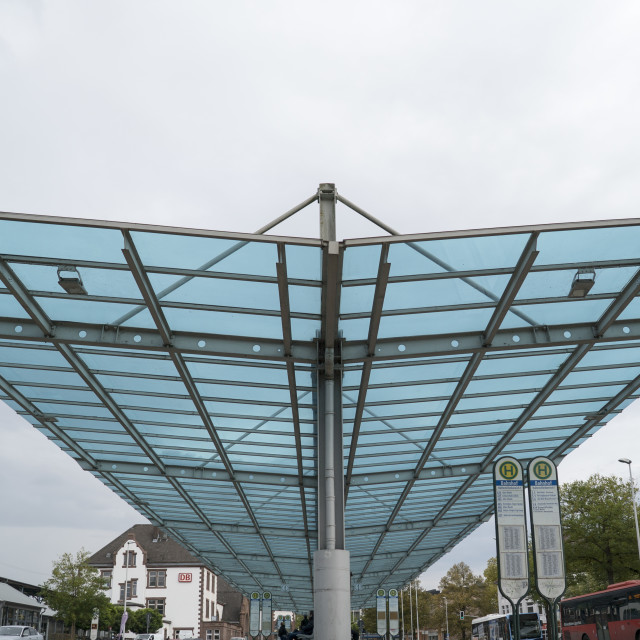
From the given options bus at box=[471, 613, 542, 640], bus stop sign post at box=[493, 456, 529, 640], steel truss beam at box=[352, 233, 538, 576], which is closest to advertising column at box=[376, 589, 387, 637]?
bus at box=[471, 613, 542, 640]

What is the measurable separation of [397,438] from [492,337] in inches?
274

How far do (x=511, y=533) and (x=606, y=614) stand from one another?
23374 millimetres

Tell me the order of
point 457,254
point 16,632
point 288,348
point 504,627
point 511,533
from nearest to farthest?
point 511,533
point 457,254
point 288,348
point 16,632
point 504,627

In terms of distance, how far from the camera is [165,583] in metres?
84.2

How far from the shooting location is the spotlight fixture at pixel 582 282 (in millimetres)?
11419

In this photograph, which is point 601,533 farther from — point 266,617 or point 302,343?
point 302,343

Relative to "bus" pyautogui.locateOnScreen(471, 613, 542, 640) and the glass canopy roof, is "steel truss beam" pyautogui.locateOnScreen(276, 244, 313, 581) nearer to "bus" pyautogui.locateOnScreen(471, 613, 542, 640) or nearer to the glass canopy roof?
the glass canopy roof

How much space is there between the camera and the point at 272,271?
1116 centimetres

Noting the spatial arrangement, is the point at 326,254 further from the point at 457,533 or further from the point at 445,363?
the point at 457,533

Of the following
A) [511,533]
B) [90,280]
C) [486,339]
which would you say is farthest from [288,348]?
[511,533]

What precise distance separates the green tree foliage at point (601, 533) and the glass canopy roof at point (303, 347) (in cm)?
2186

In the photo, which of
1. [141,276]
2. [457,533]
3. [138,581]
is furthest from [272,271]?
[138,581]

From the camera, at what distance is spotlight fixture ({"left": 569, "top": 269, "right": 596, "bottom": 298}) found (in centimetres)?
1142

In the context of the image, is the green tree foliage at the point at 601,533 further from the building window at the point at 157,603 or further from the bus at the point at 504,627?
the building window at the point at 157,603
